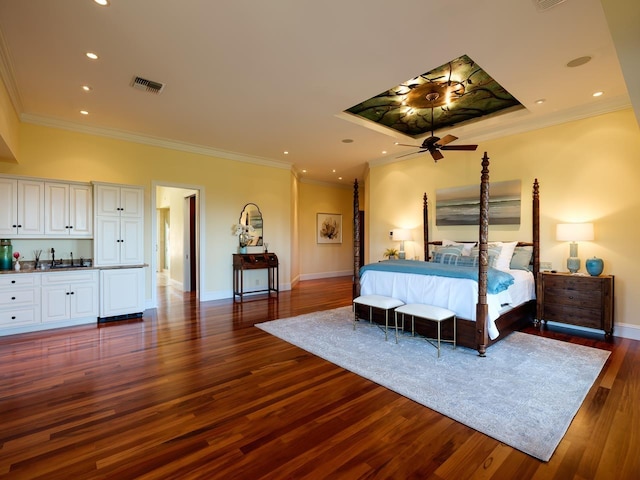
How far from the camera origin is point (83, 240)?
5.06 meters

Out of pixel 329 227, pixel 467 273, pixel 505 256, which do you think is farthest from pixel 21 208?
pixel 329 227

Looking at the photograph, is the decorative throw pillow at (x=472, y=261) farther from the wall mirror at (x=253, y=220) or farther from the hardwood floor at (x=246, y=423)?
the wall mirror at (x=253, y=220)

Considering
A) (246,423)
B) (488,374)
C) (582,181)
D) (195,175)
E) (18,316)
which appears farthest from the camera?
(195,175)

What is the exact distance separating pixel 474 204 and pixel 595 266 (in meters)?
2.02

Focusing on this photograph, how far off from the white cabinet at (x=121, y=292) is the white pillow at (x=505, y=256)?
18.9 feet

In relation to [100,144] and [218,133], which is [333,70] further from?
[100,144]

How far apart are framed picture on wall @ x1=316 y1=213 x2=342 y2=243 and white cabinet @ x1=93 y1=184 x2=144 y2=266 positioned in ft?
18.3

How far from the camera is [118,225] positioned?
5.00 metres

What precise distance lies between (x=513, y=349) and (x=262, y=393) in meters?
2.93

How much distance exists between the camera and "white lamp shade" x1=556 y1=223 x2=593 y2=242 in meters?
4.11

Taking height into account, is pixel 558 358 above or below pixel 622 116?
below

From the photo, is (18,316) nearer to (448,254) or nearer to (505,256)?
(448,254)

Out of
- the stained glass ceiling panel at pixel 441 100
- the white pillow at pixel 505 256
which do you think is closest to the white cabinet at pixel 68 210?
the stained glass ceiling panel at pixel 441 100

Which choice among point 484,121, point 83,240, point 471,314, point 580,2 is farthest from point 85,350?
point 484,121
